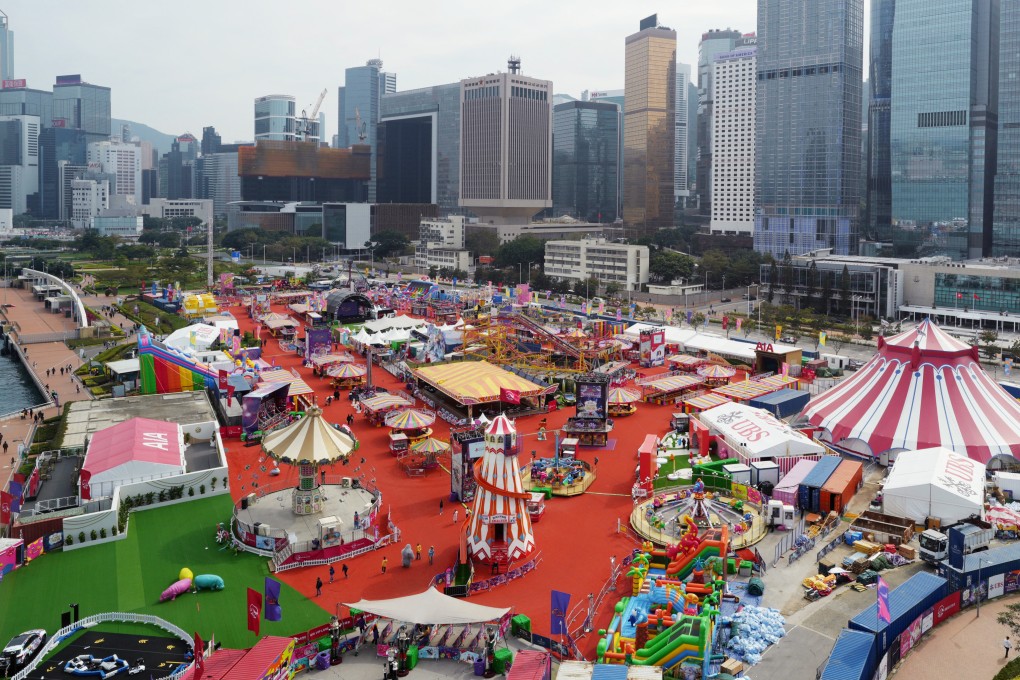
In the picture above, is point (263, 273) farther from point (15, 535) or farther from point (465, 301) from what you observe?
point (15, 535)

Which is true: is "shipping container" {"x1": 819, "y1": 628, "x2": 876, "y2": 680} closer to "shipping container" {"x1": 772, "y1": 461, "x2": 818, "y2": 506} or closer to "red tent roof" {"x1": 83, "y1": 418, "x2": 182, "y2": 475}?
"shipping container" {"x1": 772, "y1": 461, "x2": 818, "y2": 506}

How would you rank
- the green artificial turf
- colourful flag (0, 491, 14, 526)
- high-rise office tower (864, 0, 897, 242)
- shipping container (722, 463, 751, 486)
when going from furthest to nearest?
1. high-rise office tower (864, 0, 897, 242)
2. shipping container (722, 463, 751, 486)
3. colourful flag (0, 491, 14, 526)
4. the green artificial turf

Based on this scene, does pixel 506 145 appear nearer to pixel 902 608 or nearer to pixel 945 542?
pixel 945 542

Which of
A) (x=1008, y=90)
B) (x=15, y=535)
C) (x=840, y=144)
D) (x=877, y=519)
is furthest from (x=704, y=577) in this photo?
(x=840, y=144)

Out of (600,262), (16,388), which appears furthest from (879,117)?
(16,388)

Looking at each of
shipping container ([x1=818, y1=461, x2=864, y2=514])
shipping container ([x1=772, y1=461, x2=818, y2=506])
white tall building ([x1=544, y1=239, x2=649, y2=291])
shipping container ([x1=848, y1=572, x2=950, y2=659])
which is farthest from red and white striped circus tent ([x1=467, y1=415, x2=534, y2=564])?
white tall building ([x1=544, y1=239, x2=649, y2=291])

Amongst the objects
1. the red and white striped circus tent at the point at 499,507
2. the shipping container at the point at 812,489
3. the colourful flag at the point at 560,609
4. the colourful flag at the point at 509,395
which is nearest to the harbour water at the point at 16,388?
the colourful flag at the point at 509,395
